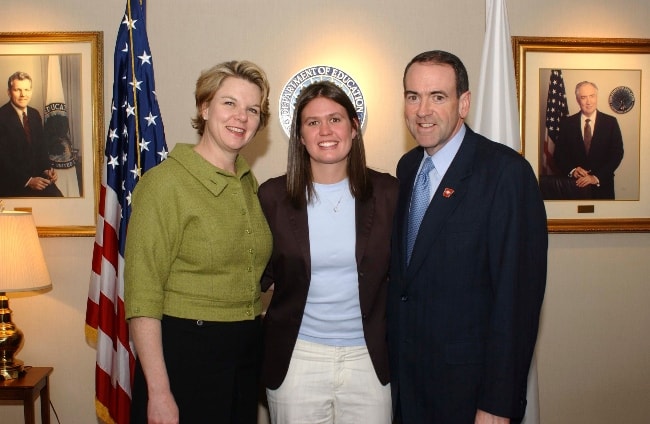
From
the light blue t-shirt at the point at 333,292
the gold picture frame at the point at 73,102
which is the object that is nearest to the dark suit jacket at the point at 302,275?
the light blue t-shirt at the point at 333,292

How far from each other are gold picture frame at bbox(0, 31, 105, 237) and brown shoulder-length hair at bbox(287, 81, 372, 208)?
1621 millimetres

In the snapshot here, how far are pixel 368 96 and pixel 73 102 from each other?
1660 mm

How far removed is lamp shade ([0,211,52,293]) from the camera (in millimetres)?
3094

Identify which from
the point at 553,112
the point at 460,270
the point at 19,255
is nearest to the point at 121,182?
the point at 19,255

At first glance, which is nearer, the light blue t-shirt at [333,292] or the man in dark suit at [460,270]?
the man in dark suit at [460,270]

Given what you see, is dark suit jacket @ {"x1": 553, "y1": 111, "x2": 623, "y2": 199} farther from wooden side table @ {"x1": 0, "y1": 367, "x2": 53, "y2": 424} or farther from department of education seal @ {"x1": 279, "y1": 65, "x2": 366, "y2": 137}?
wooden side table @ {"x1": 0, "y1": 367, "x2": 53, "y2": 424}

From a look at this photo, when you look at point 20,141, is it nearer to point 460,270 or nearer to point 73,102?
point 73,102

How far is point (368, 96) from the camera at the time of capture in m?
3.63

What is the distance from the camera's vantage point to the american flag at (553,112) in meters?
3.64

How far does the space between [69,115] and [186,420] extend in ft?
6.98

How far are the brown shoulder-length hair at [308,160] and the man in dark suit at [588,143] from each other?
5.90 feet

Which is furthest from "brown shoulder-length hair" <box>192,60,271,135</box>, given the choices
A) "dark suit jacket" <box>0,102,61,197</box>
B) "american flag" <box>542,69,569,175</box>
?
"american flag" <box>542,69,569,175</box>

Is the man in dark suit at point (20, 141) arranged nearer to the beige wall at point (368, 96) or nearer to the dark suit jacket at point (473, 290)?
the beige wall at point (368, 96)

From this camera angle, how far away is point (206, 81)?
216 cm
